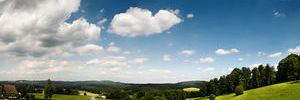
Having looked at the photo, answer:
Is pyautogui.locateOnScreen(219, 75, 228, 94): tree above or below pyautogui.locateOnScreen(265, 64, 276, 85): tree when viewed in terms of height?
below

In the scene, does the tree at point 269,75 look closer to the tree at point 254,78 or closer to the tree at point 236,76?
the tree at point 254,78

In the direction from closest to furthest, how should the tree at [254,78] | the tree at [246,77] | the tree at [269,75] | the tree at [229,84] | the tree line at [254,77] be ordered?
the tree line at [254,77] < the tree at [269,75] < the tree at [254,78] < the tree at [246,77] < the tree at [229,84]

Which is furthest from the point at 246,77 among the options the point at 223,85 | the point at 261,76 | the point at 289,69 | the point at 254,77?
the point at 289,69

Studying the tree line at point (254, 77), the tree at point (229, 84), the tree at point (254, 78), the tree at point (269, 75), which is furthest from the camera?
the tree at point (229, 84)

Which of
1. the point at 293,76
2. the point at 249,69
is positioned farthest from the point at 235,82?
the point at 293,76

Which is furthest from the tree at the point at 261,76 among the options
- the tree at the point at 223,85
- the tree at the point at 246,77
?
the tree at the point at 223,85

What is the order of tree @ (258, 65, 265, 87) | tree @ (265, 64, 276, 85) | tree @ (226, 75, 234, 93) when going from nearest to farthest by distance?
tree @ (265, 64, 276, 85) → tree @ (258, 65, 265, 87) → tree @ (226, 75, 234, 93)

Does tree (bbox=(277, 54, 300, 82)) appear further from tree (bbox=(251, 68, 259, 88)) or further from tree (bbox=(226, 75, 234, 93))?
tree (bbox=(226, 75, 234, 93))

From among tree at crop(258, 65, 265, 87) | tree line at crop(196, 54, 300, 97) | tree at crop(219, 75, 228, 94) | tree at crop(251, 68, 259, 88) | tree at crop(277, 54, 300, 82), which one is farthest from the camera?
tree at crop(219, 75, 228, 94)

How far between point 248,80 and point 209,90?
19987 millimetres

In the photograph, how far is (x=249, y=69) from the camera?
298 feet

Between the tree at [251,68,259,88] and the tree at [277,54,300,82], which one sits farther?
the tree at [251,68,259,88]

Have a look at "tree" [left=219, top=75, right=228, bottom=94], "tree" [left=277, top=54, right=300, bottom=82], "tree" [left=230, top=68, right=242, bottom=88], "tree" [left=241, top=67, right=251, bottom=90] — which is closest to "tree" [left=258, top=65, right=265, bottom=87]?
"tree" [left=241, top=67, right=251, bottom=90]

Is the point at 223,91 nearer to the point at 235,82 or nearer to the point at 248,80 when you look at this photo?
the point at 235,82
